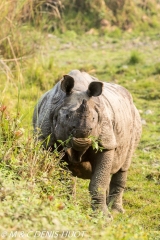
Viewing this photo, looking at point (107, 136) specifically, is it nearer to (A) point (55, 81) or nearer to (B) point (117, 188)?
(B) point (117, 188)

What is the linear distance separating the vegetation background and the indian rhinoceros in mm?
180

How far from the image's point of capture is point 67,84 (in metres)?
6.38

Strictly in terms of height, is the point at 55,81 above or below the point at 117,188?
below

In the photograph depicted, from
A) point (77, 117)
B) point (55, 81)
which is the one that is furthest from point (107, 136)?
point (55, 81)

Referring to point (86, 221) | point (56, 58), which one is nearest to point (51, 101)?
point (86, 221)

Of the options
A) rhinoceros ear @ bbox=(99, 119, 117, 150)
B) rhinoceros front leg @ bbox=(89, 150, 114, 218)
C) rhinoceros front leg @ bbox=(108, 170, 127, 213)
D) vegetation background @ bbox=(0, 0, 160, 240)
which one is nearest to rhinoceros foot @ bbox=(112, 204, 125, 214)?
rhinoceros front leg @ bbox=(108, 170, 127, 213)

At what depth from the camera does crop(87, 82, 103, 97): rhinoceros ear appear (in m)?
6.31

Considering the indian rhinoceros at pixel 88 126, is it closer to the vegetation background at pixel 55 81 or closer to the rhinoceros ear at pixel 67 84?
the rhinoceros ear at pixel 67 84

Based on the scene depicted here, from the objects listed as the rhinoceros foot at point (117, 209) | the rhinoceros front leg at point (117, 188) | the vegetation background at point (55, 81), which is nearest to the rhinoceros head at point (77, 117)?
the vegetation background at point (55, 81)

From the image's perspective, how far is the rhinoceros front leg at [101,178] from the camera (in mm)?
6602

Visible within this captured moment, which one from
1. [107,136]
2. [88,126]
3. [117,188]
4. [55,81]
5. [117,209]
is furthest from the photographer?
[55,81]

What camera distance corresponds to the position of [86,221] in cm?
513

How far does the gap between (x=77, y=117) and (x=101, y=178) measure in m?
0.83

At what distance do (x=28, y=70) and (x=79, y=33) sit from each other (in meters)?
8.86
